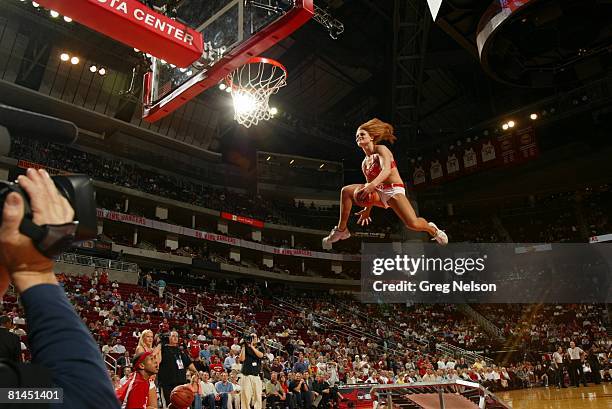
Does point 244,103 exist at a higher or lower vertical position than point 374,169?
higher

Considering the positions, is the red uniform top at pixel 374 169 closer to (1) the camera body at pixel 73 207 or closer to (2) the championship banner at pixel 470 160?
(1) the camera body at pixel 73 207

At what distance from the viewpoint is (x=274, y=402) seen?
11961 millimetres

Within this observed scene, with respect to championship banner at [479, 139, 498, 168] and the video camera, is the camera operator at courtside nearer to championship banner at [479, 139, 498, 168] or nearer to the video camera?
the video camera

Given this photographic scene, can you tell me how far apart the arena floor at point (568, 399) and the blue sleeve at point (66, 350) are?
1239 cm

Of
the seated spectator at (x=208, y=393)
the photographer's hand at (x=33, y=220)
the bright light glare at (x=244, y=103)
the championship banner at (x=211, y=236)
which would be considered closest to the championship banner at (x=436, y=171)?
the championship banner at (x=211, y=236)

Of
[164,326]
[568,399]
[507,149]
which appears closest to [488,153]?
[507,149]

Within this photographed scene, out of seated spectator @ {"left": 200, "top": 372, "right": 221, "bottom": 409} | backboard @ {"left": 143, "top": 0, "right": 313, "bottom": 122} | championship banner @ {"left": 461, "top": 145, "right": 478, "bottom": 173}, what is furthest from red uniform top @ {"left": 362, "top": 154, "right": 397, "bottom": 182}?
championship banner @ {"left": 461, "top": 145, "right": 478, "bottom": 173}

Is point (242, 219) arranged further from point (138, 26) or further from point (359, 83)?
point (138, 26)

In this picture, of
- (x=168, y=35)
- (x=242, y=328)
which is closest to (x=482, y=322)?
(x=242, y=328)

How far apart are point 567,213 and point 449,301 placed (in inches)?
343

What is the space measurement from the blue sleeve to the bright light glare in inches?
297

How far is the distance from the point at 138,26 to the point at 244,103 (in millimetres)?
3182

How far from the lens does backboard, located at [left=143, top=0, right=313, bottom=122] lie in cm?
581

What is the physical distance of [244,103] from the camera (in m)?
8.56
